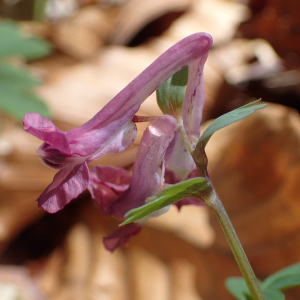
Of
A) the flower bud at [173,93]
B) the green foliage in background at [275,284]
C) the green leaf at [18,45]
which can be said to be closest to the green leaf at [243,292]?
the green foliage in background at [275,284]

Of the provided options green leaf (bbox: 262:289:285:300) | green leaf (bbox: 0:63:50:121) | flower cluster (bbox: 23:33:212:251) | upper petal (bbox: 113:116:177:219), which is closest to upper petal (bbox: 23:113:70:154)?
flower cluster (bbox: 23:33:212:251)

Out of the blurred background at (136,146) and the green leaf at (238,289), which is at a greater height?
the green leaf at (238,289)

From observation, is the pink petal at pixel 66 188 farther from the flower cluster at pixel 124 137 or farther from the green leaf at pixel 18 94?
the green leaf at pixel 18 94

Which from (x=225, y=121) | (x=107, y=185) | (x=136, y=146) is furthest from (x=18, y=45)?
(x=225, y=121)

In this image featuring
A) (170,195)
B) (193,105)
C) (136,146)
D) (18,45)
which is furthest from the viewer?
(136,146)

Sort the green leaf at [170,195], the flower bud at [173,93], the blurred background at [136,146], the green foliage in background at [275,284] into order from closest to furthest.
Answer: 1. the green leaf at [170,195]
2. the flower bud at [173,93]
3. the green foliage in background at [275,284]
4. the blurred background at [136,146]

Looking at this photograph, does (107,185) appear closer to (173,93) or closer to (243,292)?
(173,93)
